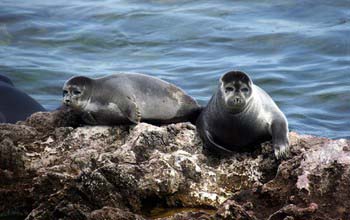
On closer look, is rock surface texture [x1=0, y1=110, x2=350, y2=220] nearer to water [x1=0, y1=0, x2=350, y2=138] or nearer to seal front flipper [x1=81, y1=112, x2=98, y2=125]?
seal front flipper [x1=81, y1=112, x2=98, y2=125]

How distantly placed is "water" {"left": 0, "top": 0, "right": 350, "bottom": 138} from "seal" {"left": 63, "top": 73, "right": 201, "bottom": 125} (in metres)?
4.99

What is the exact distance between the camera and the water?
53.9 ft

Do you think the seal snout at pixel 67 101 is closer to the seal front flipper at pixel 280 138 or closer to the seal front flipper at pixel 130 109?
the seal front flipper at pixel 130 109

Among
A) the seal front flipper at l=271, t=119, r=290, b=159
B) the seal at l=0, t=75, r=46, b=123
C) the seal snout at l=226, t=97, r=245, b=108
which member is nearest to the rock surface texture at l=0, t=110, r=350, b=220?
the seal front flipper at l=271, t=119, r=290, b=159

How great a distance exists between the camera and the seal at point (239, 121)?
8008 mm

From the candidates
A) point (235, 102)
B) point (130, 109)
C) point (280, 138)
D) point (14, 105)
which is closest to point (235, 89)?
point (235, 102)

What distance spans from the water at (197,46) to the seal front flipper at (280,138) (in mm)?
5685

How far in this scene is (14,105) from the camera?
12.1 metres

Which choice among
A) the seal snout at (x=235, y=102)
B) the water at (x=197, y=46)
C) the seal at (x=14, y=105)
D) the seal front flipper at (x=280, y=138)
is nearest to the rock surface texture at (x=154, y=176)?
the seal front flipper at (x=280, y=138)

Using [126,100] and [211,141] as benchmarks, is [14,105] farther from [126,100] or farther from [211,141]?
[211,141]

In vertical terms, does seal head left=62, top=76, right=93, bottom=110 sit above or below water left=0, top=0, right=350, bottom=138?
above

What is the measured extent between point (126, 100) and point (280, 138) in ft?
5.09

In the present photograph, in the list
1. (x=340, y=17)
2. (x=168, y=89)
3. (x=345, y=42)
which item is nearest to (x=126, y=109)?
(x=168, y=89)

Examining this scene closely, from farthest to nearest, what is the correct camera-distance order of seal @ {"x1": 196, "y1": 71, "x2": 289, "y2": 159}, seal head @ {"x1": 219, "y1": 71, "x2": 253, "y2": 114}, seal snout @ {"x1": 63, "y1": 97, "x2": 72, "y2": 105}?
seal snout @ {"x1": 63, "y1": 97, "x2": 72, "y2": 105} → seal @ {"x1": 196, "y1": 71, "x2": 289, "y2": 159} → seal head @ {"x1": 219, "y1": 71, "x2": 253, "y2": 114}
